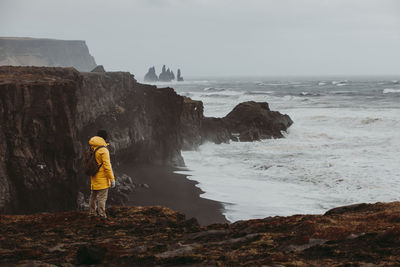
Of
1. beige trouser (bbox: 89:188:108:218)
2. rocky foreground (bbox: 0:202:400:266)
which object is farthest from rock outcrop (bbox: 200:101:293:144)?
rocky foreground (bbox: 0:202:400:266)

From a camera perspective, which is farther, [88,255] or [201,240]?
[201,240]

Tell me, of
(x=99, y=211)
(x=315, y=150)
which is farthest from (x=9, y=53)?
(x=99, y=211)

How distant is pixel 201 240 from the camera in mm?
7742

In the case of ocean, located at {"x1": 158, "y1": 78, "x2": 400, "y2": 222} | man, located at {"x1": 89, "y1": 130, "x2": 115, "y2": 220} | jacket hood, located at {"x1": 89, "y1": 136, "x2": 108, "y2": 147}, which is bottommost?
ocean, located at {"x1": 158, "y1": 78, "x2": 400, "y2": 222}

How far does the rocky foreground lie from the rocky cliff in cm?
412

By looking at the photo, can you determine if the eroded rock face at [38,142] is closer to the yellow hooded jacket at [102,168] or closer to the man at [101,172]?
the man at [101,172]

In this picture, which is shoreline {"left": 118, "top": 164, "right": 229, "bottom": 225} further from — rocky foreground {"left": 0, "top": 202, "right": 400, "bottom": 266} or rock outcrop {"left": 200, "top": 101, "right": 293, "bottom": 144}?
rock outcrop {"left": 200, "top": 101, "right": 293, "bottom": 144}

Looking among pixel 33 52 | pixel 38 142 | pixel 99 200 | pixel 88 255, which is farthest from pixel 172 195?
pixel 33 52

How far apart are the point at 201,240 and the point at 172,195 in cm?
1048

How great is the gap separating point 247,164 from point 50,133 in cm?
1442

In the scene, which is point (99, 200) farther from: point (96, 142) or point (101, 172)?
point (96, 142)

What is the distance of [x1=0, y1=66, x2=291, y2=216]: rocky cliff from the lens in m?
13.0

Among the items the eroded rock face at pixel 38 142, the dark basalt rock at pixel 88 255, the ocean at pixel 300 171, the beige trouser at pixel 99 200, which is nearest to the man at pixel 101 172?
the beige trouser at pixel 99 200

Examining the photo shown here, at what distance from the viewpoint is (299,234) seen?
7410 millimetres
